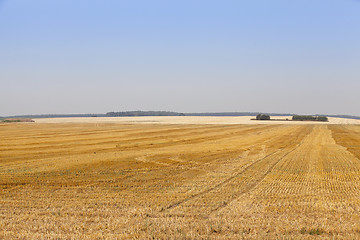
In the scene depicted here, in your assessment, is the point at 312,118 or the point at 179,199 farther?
the point at 312,118

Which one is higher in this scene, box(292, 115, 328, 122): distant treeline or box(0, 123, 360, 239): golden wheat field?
box(292, 115, 328, 122): distant treeline

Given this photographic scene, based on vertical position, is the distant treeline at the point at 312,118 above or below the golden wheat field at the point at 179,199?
above

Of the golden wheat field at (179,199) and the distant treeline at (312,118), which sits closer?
the golden wheat field at (179,199)

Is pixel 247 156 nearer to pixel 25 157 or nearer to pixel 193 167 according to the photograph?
pixel 193 167

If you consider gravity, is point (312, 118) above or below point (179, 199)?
above

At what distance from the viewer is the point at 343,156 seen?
31188 mm

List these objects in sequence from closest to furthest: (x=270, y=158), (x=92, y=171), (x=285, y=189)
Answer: (x=285, y=189), (x=92, y=171), (x=270, y=158)

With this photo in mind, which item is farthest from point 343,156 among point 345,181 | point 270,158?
point 345,181

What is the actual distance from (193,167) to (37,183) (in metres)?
10.8

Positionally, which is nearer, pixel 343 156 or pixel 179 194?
pixel 179 194

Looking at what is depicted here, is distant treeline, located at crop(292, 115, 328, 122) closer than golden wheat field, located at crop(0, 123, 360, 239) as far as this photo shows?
No

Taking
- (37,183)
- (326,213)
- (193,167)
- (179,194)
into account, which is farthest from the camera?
(193,167)

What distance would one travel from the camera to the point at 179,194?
16.5 m

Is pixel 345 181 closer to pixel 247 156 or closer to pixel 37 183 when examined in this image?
pixel 247 156
